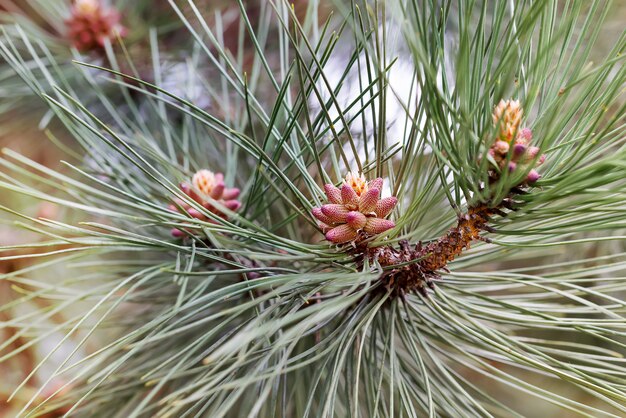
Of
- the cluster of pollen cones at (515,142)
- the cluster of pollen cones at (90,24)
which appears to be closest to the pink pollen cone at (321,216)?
the cluster of pollen cones at (515,142)

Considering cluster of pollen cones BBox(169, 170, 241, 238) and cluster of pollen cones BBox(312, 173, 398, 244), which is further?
cluster of pollen cones BBox(169, 170, 241, 238)

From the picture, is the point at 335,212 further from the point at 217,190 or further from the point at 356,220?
the point at 217,190

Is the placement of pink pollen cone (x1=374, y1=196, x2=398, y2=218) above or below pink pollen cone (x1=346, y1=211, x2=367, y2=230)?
above

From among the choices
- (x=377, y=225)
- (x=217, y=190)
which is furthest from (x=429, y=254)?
(x=217, y=190)

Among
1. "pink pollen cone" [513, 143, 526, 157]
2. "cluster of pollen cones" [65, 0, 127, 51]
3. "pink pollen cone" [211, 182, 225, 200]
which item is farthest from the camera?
"cluster of pollen cones" [65, 0, 127, 51]

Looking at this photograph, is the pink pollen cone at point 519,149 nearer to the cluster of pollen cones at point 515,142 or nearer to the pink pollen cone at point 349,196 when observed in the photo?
the cluster of pollen cones at point 515,142

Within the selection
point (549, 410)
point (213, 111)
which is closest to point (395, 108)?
point (213, 111)

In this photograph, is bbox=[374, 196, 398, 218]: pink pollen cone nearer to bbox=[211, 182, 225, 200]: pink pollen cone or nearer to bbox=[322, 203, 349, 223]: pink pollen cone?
bbox=[322, 203, 349, 223]: pink pollen cone

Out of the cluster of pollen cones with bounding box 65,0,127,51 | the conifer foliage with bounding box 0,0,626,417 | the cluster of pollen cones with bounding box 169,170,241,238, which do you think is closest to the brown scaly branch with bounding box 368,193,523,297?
the conifer foliage with bounding box 0,0,626,417
